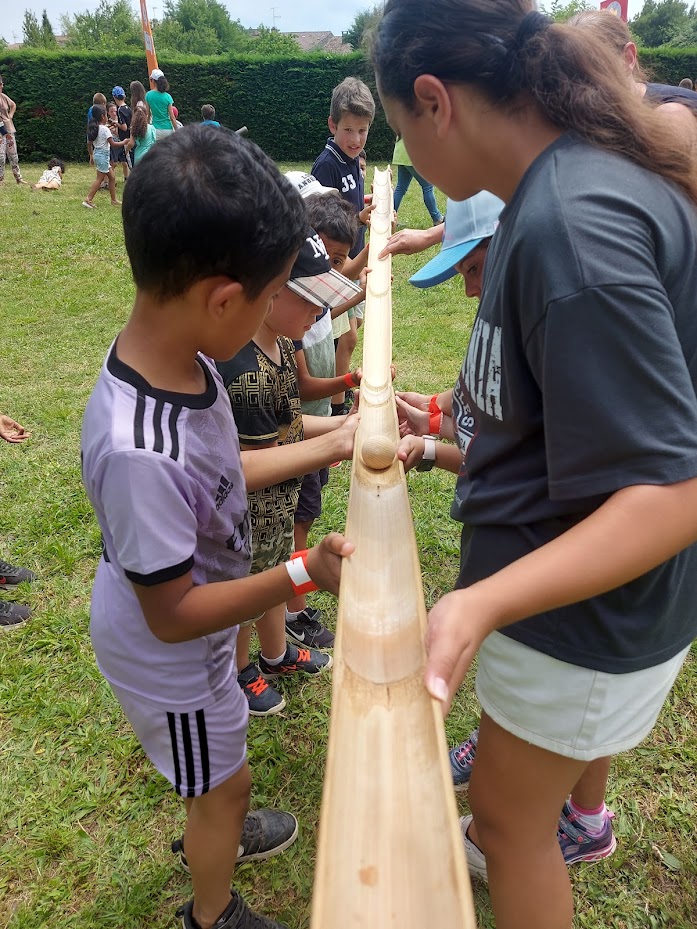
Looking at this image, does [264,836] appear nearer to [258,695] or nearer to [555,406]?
[258,695]

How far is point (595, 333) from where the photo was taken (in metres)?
0.93

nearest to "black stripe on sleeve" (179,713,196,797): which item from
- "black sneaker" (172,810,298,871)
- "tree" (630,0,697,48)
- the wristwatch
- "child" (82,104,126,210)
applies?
"black sneaker" (172,810,298,871)

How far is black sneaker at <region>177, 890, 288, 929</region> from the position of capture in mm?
1835

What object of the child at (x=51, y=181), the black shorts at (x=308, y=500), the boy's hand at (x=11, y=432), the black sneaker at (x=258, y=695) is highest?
the boy's hand at (x=11, y=432)

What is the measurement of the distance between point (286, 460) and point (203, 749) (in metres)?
0.80

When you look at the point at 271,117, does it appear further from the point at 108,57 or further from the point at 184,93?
the point at 108,57

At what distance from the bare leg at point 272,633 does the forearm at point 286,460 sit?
939 millimetres

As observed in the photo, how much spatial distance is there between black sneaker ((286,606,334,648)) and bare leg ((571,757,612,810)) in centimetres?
131

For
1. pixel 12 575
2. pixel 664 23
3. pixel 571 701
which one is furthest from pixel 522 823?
pixel 664 23

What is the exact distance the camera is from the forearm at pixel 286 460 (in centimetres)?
194

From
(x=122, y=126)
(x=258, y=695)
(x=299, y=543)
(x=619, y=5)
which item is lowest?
(x=258, y=695)

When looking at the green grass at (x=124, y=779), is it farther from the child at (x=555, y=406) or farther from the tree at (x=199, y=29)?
the tree at (x=199, y=29)

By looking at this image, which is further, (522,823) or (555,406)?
(522,823)

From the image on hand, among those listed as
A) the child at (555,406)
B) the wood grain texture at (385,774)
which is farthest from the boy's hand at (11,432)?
the child at (555,406)
